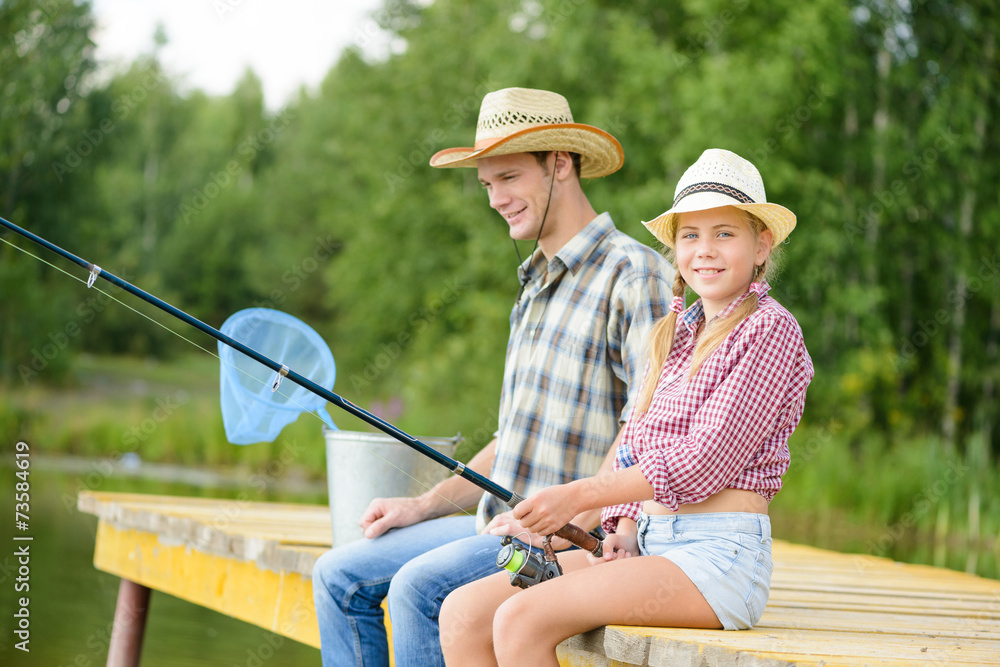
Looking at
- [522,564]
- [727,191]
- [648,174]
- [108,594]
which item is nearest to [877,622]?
[522,564]

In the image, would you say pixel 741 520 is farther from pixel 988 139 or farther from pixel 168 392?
pixel 168 392

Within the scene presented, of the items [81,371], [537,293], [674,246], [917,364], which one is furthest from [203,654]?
[81,371]

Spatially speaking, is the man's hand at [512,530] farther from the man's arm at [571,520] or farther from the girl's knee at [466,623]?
the girl's knee at [466,623]

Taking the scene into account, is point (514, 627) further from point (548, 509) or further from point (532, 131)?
point (532, 131)

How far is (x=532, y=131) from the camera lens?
2.33 m

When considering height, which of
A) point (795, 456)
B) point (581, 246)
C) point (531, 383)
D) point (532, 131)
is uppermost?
point (795, 456)

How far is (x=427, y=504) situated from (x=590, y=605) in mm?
807

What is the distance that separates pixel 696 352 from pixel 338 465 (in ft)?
3.38

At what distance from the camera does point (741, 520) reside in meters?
1.82

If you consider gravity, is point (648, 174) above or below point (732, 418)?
above

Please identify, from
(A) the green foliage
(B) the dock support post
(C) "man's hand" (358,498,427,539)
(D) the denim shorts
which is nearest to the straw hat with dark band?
(C) "man's hand" (358,498,427,539)

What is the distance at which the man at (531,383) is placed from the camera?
2115mm

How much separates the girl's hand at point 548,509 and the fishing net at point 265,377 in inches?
24.9

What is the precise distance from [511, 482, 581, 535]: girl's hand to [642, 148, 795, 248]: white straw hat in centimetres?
55
